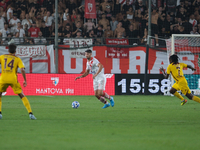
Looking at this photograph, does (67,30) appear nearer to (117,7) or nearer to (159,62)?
(117,7)

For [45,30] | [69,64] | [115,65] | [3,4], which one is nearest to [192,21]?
[115,65]

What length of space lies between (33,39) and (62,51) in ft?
5.92

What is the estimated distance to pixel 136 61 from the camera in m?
20.1

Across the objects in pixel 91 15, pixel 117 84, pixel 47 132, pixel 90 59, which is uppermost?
pixel 91 15

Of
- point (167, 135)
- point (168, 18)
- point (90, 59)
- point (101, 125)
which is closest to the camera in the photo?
point (167, 135)

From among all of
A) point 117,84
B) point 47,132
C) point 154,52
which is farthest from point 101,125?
point 154,52

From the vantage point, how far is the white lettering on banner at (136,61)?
65.8ft

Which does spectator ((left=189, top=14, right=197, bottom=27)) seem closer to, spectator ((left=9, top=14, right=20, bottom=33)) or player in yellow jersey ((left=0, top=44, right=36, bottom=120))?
spectator ((left=9, top=14, right=20, bottom=33))

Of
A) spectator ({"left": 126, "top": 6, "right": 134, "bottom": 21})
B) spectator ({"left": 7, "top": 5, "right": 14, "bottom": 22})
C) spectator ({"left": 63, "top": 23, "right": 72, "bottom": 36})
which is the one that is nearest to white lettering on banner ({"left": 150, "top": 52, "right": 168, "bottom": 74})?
spectator ({"left": 126, "top": 6, "right": 134, "bottom": 21})

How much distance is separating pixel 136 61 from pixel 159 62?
1250mm

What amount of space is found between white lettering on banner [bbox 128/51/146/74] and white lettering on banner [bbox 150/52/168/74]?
2.01ft

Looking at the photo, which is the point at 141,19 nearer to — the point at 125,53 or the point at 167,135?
the point at 125,53

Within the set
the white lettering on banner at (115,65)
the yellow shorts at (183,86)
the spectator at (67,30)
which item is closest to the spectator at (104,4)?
the spectator at (67,30)

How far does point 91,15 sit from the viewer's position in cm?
2042
